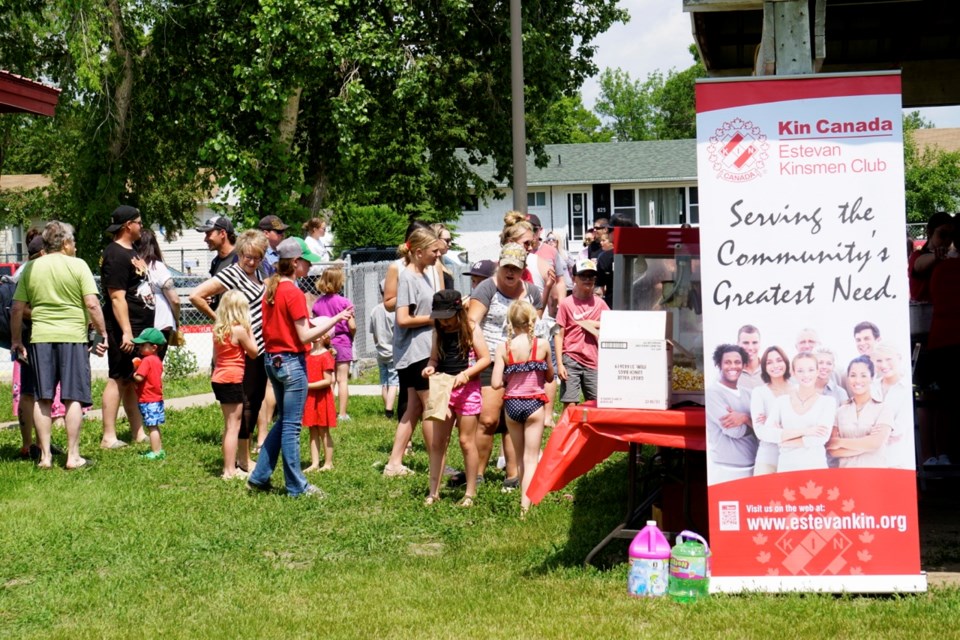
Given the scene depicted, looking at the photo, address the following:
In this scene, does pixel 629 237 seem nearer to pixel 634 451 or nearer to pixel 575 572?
pixel 634 451

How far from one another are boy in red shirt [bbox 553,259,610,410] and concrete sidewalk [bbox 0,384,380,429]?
5454mm

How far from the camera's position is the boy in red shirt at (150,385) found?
10.2m

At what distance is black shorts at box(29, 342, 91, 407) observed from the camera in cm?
977

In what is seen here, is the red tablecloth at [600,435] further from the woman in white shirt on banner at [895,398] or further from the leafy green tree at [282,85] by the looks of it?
the leafy green tree at [282,85]

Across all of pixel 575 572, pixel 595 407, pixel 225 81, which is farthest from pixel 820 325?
pixel 225 81

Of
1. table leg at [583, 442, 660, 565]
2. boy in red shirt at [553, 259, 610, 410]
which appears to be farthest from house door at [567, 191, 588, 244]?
table leg at [583, 442, 660, 565]

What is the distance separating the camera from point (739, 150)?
5.90 m

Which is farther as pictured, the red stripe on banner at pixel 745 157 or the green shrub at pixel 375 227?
the green shrub at pixel 375 227

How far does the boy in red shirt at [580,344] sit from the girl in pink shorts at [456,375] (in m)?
1.58

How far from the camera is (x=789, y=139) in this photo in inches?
231

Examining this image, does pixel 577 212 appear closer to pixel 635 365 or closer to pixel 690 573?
pixel 635 365

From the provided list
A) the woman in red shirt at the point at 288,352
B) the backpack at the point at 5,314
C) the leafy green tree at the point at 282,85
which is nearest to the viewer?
the woman in red shirt at the point at 288,352

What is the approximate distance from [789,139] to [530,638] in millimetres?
2641

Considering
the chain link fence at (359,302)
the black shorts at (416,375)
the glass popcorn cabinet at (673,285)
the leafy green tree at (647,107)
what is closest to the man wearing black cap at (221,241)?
the black shorts at (416,375)
